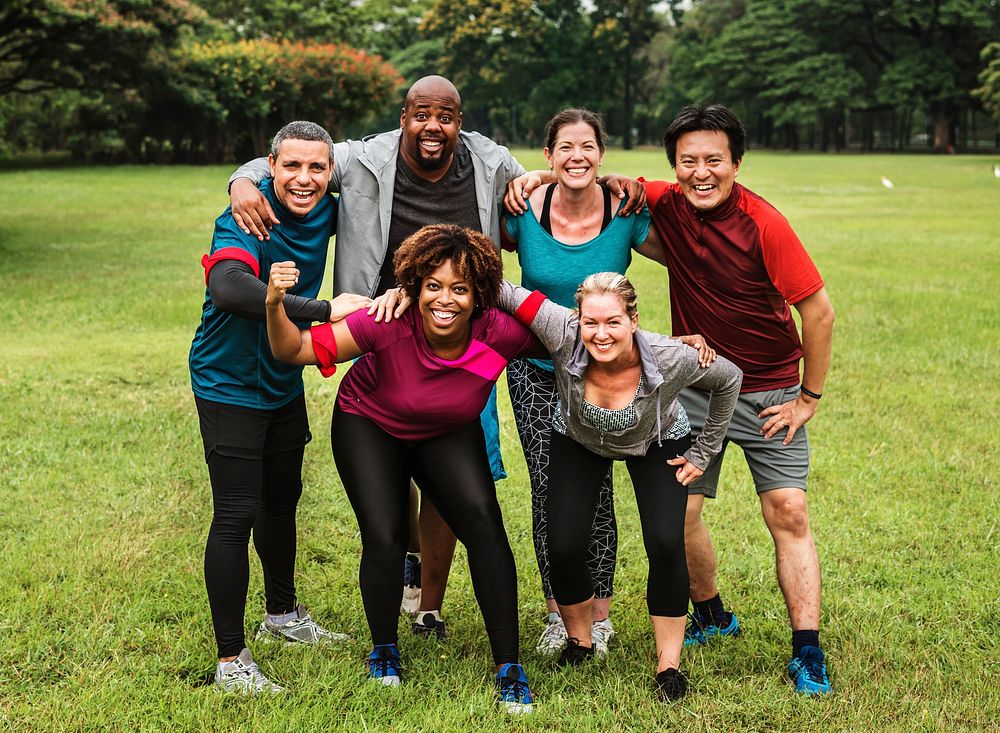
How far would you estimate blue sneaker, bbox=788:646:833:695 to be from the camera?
3832 millimetres

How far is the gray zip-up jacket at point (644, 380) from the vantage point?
367 centimetres

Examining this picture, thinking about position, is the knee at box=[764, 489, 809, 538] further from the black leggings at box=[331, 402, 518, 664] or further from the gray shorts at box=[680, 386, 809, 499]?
the black leggings at box=[331, 402, 518, 664]

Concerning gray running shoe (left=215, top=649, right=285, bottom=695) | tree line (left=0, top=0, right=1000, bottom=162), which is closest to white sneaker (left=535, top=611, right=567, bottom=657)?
gray running shoe (left=215, top=649, right=285, bottom=695)

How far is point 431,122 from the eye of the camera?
397cm

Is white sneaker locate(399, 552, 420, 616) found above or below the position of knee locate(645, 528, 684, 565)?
below

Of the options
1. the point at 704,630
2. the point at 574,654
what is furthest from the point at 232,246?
the point at 704,630

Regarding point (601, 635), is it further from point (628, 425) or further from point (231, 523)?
point (231, 523)

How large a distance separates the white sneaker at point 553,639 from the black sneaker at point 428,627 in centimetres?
40

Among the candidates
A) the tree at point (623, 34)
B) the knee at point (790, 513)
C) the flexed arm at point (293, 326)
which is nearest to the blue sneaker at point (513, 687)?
the knee at point (790, 513)

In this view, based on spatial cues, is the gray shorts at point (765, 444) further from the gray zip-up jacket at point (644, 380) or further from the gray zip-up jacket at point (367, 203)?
the gray zip-up jacket at point (367, 203)

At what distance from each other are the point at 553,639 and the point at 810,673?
99 cm

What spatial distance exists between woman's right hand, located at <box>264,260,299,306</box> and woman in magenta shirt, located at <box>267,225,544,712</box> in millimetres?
248

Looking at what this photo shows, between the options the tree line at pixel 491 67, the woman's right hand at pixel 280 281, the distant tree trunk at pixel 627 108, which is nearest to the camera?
the woman's right hand at pixel 280 281

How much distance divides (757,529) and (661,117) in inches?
2728
